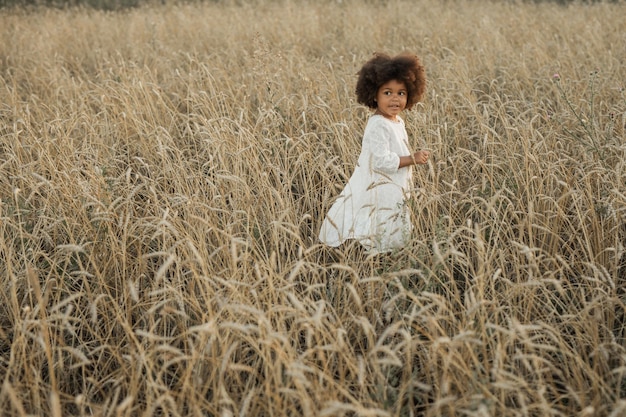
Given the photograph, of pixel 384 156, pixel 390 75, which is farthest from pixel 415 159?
pixel 390 75

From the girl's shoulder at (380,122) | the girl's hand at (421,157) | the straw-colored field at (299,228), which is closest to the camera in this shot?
the straw-colored field at (299,228)

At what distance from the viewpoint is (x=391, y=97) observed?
104 inches

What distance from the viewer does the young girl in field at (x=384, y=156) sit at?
2584 millimetres

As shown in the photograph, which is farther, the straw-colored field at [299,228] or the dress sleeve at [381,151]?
the dress sleeve at [381,151]

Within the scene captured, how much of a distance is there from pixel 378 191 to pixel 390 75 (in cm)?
55

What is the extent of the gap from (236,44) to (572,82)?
3476 mm

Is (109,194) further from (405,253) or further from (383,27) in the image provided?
(383,27)

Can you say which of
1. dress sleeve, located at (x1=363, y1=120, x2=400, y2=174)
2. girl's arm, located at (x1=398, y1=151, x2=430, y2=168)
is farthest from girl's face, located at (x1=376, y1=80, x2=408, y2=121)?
girl's arm, located at (x1=398, y1=151, x2=430, y2=168)

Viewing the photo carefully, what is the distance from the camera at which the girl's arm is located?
2.50m

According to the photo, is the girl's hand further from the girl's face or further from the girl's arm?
the girl's face

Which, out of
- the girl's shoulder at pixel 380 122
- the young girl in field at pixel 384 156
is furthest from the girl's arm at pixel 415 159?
the girl's shoulder at pixel 380 122

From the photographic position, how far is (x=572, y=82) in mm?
4387

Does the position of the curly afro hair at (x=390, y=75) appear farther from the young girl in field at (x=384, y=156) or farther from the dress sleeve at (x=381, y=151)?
the dress sleeve at (x=381, y=151)

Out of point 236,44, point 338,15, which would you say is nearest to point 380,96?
point 236,44
